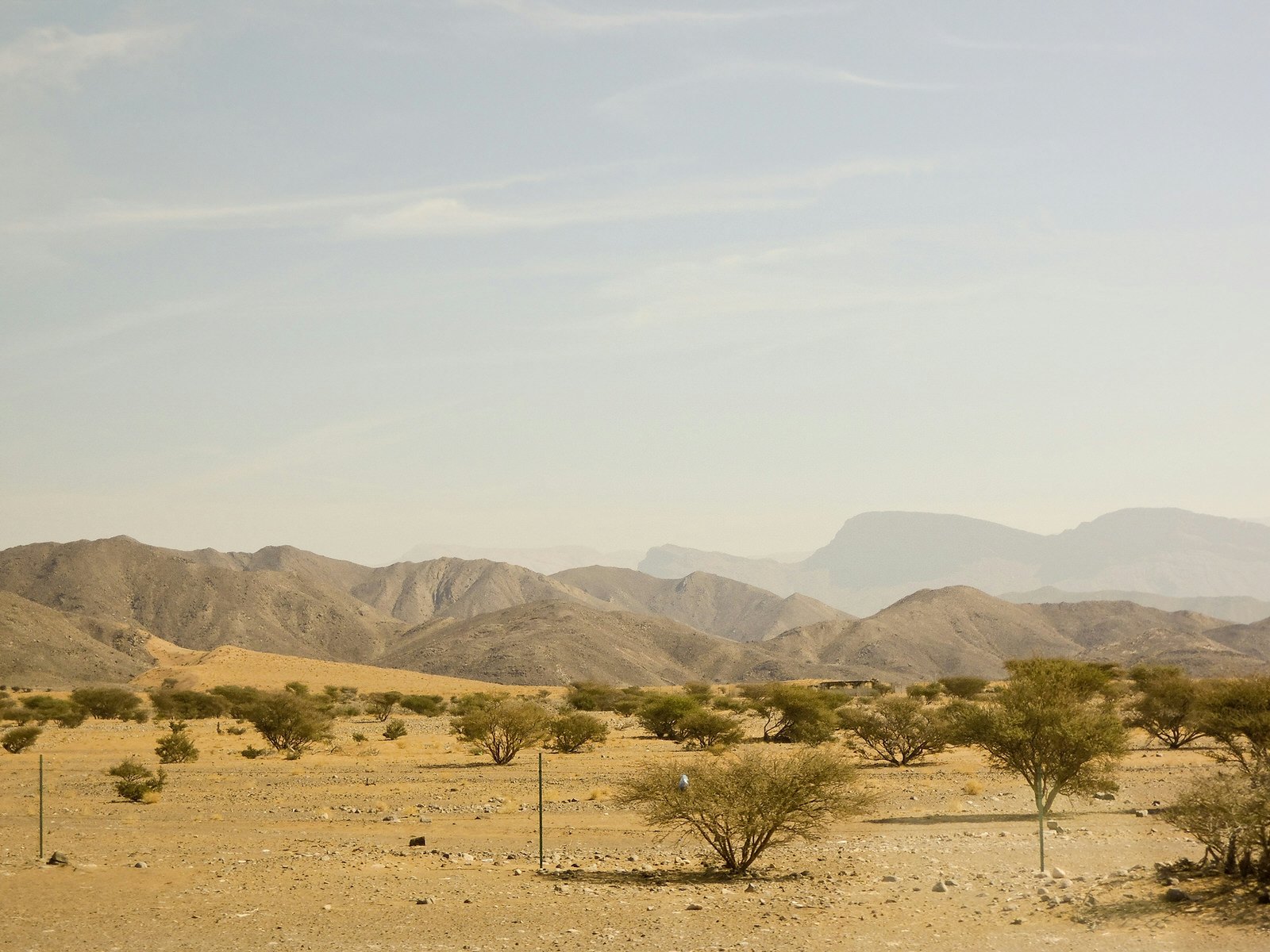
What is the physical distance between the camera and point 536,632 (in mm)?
136875

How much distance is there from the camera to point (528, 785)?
29.2 meters

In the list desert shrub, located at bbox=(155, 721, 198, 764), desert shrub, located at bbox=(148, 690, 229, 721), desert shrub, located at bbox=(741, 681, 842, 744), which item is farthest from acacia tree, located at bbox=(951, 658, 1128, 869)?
desert shrub, located at bbox=(148, 690, 229, 721)

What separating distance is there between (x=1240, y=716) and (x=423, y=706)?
47684mm

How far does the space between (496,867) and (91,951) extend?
248 inches

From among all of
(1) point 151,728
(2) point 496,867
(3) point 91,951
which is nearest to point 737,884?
(2) point 496,867

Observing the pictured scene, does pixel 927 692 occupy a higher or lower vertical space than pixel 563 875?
lower

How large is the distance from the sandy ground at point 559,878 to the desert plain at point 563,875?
0.17ft

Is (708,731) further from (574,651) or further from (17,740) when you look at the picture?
(574,651)

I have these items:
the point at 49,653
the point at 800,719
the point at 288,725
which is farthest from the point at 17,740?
the point at 49,653

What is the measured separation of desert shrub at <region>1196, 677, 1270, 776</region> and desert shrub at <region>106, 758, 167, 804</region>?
81.3 feet

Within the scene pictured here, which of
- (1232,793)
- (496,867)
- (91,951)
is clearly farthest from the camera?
(496,867)

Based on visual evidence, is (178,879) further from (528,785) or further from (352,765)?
(352,765)

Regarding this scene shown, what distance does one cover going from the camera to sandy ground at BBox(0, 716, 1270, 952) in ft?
44.3

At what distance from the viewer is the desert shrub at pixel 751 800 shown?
1694cm
